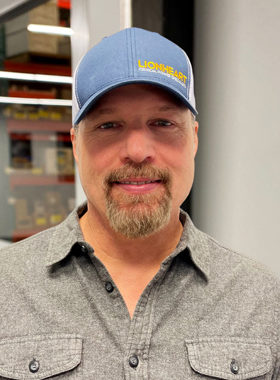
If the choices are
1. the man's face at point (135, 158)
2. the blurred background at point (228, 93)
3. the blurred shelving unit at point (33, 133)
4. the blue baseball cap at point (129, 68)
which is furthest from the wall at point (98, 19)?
the blurred shelving unit at point (33, 133)

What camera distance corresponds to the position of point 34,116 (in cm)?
353

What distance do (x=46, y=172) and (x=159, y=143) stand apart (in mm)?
2851

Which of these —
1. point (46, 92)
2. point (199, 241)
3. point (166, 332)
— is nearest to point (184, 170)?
point (199, 241)

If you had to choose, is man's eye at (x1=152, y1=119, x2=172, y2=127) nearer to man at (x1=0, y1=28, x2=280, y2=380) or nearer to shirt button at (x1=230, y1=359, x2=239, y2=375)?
man at (x1=0, y1=28, x2=280, y2=380)

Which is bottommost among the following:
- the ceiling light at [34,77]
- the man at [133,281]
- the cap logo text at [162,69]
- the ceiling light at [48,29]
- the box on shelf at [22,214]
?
the box on shelf at [22,214]

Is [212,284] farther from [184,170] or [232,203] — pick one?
[232,203]

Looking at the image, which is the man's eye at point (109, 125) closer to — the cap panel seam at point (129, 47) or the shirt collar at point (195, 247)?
the cap panel seam at point (129, 47)

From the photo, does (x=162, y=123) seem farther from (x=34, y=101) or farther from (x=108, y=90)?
(x=34, y=101)

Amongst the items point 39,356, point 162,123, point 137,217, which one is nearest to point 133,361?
point 39,356

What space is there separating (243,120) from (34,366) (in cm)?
109

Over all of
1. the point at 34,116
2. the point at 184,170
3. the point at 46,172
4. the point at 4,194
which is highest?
the point at 34,116

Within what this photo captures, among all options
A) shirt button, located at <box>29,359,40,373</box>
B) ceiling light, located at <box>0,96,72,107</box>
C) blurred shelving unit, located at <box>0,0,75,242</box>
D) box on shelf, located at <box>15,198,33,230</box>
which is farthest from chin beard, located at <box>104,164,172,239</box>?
box on shelf, located at <box>15,198,33,230</box>

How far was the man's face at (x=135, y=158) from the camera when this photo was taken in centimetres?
91

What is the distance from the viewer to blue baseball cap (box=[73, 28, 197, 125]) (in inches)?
34.8
